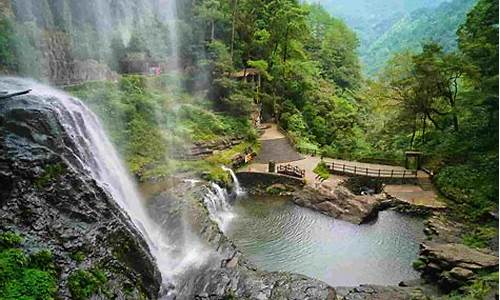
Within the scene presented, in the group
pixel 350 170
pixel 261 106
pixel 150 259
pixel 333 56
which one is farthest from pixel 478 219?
pixel 333 56

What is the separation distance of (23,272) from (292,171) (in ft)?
49.9

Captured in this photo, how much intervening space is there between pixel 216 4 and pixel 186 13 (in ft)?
7.49

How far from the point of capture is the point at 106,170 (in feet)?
47.8

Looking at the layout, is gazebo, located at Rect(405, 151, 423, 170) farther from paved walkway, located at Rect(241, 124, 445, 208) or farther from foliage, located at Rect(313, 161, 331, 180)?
foliage, located at Rect(313, 161, 331, 180)

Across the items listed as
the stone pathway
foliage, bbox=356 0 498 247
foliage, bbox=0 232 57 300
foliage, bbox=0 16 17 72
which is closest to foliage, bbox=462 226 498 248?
foliage, bbox=356 0 498 247

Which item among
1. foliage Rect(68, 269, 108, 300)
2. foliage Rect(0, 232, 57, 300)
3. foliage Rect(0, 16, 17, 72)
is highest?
foliage Rect(0, 16, 17, 72)

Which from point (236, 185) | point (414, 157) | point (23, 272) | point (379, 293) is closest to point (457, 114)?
point (414, 157)

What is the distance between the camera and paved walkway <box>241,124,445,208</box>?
1952cm

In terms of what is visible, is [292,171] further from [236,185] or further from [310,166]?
[236,185]

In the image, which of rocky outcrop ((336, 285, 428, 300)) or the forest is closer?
rocky outcrop ((336, 285, 428, 300))

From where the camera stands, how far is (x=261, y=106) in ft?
107

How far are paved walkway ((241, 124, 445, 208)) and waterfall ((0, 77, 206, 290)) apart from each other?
838 centimetres

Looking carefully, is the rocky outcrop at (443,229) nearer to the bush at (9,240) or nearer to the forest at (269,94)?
the forest at (269,94)

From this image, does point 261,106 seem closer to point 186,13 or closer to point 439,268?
point 186,13
